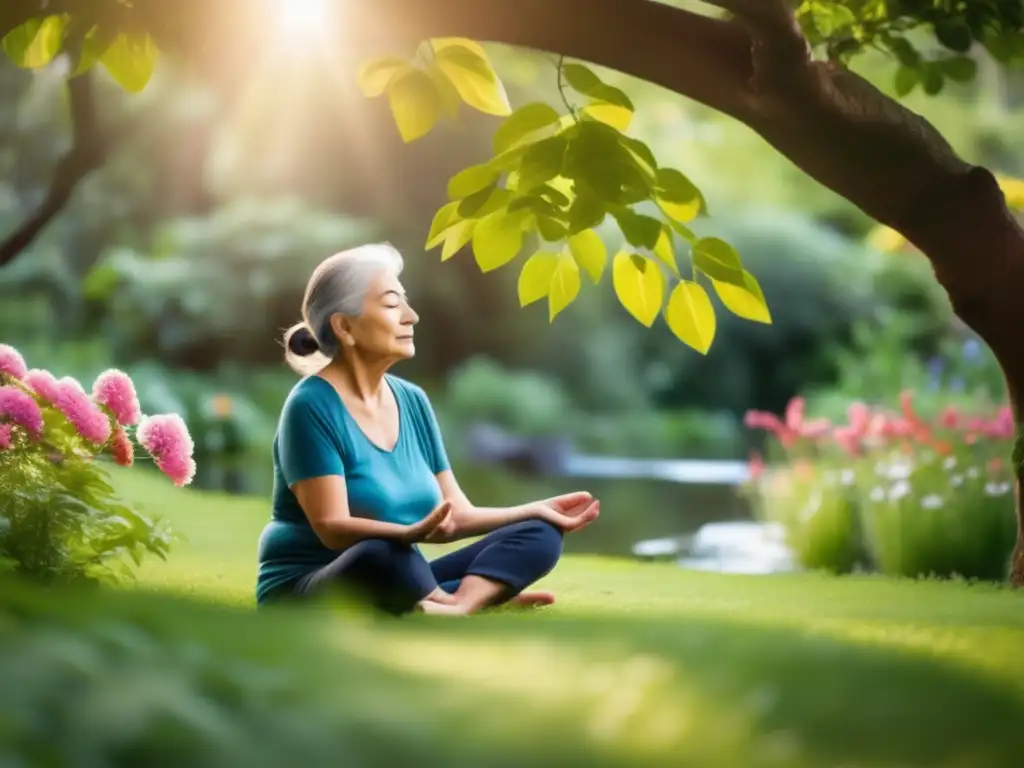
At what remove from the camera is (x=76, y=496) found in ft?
8.80

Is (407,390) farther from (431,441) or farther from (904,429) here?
(904,429)

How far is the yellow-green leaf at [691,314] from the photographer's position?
2.54 m

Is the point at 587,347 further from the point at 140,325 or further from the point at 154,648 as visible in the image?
the point at 154,648

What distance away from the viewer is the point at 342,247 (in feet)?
40.6

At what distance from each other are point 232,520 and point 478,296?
771 cm

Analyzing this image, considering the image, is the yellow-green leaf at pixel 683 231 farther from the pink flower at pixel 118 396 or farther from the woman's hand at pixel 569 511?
the pink flower at pixel 118 396

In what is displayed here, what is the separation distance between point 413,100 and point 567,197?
43 cm

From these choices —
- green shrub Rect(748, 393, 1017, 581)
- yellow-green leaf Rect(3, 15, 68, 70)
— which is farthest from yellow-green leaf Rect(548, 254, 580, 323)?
green shrub Rect(748, 393, 1017, 581)

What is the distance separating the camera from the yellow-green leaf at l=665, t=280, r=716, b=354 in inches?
100.0

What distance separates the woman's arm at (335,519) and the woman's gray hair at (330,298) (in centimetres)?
31

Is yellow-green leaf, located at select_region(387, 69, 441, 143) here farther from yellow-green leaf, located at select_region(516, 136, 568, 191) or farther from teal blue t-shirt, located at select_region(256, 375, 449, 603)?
teal blue t-shirt, located at select_region(256, 375, 449, 603)

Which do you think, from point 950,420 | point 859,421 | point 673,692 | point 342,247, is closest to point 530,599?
point 673,692

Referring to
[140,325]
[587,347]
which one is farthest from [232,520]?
[587,347]

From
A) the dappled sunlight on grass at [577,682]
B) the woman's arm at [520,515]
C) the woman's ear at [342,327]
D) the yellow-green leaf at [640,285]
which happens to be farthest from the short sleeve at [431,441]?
the dappled sunlight on grass at [577,682]
